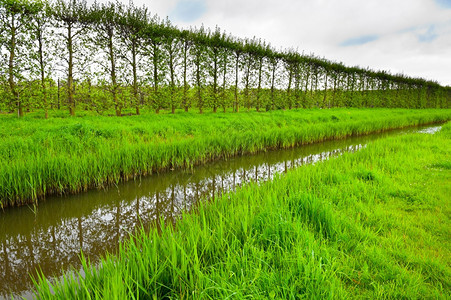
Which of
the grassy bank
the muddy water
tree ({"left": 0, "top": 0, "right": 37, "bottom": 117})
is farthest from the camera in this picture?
tree ({"left": 0, "top": 0, "right": 37, "bottom": 117})

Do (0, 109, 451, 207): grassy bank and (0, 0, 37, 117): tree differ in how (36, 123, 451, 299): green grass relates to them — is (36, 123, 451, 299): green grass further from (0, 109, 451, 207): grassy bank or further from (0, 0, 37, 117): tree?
(0, 0, 37, 117): tree

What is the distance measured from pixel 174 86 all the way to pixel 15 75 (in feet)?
30.7

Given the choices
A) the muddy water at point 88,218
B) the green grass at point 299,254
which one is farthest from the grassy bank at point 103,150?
the green grass at point 299,254

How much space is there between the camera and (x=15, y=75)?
13.4 meters

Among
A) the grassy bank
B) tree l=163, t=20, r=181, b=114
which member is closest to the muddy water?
the grassy bank

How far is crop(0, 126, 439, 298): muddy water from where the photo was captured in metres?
3.16

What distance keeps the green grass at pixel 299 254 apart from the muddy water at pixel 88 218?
2.27 feet

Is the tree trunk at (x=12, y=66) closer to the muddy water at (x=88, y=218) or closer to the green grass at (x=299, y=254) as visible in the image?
the muddy water at (x=88, y=218)

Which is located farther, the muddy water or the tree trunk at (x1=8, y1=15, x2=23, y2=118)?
the tree trunk at (x1=8, y1=15, x2=23, y2=118)

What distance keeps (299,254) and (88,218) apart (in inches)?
161

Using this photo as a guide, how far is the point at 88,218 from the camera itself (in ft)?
14.4

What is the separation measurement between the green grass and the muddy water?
69 cm

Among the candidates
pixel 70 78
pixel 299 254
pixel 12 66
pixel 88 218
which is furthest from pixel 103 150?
pixel 12 66

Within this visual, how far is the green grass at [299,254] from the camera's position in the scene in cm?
181
